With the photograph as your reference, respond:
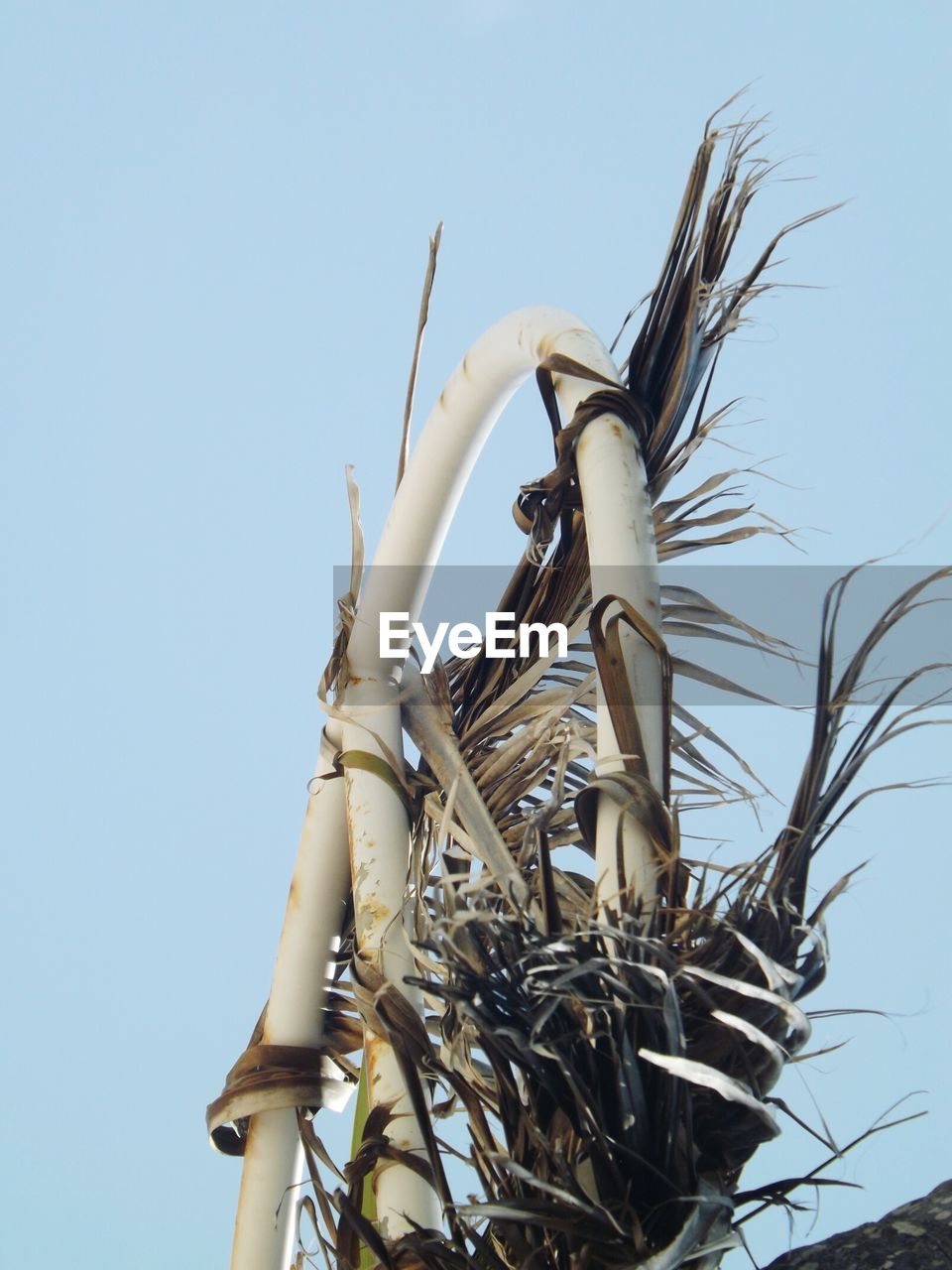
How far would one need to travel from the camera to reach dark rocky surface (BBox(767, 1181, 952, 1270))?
1010 mm

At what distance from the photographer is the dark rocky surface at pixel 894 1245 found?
101cm

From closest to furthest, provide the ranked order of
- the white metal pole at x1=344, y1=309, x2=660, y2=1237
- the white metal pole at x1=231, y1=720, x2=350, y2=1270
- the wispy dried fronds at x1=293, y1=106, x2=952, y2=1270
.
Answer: the wispy dried fronds at x1=293, y1=106, x2=952, y2=1270, the white metal pole at x1=344, y1=309, x2=660, y2=1237, the white metal pole at x1=231, y1=720, x2=350, y2=1270

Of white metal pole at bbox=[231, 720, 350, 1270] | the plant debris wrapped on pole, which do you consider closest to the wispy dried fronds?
the plant debris wrapped on pole

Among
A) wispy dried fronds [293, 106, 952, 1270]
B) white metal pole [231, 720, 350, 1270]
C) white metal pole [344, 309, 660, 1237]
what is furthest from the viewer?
white metal pole [231, 720, 350, 1270]

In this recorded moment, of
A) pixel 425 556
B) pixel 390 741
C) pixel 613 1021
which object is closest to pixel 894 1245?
pixel 613 1021

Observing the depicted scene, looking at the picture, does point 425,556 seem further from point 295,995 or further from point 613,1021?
point 613,1021

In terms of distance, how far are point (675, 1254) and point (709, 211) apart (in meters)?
0.94

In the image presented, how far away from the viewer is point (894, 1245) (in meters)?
1.03

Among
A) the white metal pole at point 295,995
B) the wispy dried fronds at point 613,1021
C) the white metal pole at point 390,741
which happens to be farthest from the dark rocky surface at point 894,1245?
the white metal pole at point 295,995

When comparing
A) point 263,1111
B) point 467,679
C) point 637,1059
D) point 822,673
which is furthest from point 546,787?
point 637,1059

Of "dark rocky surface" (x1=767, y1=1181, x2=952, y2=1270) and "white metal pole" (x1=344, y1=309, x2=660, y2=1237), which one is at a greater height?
"white metal pole" (x1=344, y1=309, x2=660, y2=1237)

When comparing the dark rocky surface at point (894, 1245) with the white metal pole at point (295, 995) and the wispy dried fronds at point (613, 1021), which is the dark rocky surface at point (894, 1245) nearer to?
the wispy dried fronds at point (613, 1021)

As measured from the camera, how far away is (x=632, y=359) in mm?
1417

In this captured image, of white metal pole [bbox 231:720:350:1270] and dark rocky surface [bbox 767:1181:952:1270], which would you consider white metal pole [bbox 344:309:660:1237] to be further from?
dark rocky surface [bbox 767:1181:952:1270]
